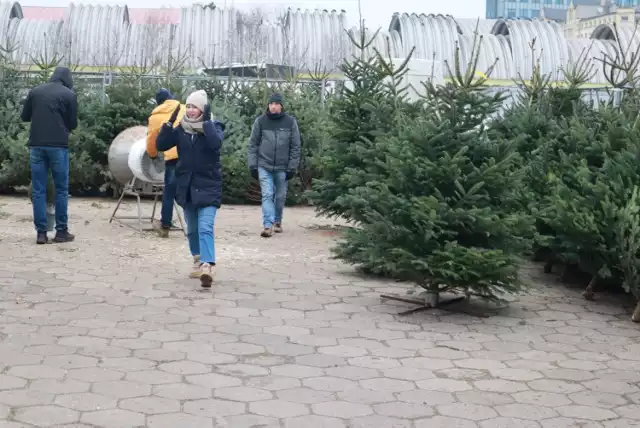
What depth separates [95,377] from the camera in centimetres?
543

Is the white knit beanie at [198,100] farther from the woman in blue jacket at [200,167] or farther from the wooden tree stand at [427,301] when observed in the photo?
the wooden tree stand at [427,301]

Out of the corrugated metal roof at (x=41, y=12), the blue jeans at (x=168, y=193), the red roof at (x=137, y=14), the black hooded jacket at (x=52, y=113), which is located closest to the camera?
the black hooded jacket at (x=52, y=113)

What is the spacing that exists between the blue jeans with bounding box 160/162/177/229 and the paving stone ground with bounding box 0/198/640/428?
1.39 metres

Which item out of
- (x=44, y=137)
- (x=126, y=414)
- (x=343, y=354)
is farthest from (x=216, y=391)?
(x=44, y=137)

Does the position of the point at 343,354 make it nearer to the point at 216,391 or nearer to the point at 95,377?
the point at 216,391

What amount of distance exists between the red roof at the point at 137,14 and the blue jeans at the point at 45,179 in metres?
22.5

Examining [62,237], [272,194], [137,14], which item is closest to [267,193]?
[272,194]

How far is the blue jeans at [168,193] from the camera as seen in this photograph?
10656 mm

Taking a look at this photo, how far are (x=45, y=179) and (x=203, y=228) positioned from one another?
2986 millimetres

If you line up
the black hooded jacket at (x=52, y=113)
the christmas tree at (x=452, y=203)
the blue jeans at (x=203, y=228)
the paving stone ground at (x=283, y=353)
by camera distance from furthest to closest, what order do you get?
the black hooded jacket at (x=52, y=113) → the blue jeans at (x=203, y=228) → the christmas tree at (x=452, y=203) → the paving stone ground at (x=283, y=353)

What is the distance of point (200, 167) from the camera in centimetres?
826

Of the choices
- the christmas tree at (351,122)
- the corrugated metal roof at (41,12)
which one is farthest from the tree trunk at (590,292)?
the corrugated metal roof at (41,12)

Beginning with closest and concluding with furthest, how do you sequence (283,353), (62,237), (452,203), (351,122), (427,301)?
1. (283,353)
2. (452,203)
3. (427,301)
4. (62,237)
5. (351,122)

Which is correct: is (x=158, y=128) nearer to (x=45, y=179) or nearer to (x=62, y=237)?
(x=45, y=179)
